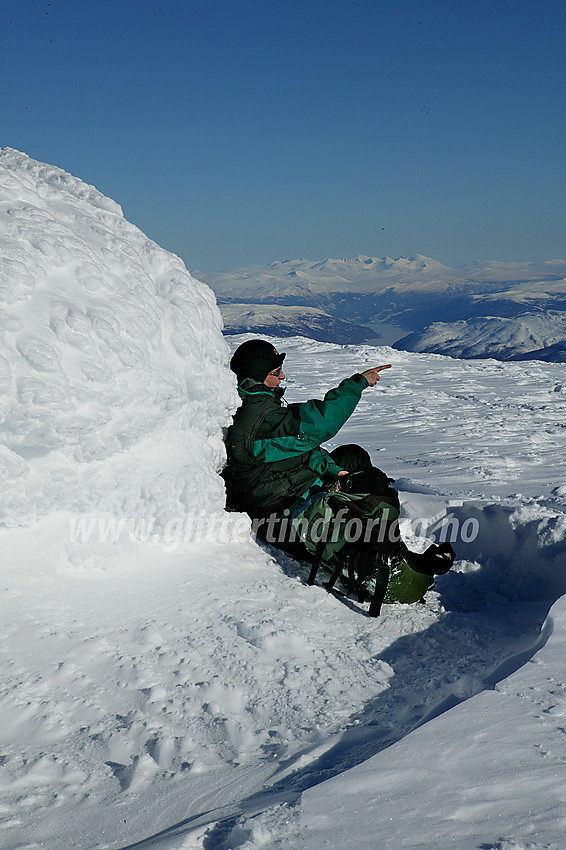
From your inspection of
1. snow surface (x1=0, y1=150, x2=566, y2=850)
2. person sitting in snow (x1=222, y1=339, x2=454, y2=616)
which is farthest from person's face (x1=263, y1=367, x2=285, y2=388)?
snow surface (x1=0, y1=150, x2=566, y2=850)

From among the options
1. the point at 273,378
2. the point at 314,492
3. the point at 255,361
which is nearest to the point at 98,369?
the point at 255,361

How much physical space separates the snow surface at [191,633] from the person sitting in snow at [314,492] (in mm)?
192

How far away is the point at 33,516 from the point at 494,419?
7738 mm

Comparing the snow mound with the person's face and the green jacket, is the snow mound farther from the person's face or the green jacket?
the person's face

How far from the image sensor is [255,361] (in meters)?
4.30

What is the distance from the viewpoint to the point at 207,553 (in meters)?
3.85

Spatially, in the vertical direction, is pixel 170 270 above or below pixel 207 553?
above

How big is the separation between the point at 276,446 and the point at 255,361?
65 cm

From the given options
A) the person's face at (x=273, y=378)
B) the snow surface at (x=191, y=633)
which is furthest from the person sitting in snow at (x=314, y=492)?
the snow surface at (x=191, y=633)

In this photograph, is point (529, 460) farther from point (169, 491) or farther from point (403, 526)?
point (169, 491)

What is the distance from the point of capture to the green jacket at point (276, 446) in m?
4.13

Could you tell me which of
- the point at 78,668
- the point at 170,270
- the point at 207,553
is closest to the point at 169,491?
the point at 207,553

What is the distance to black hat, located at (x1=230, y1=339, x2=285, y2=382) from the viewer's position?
431cm

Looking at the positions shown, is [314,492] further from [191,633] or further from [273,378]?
[191,633]
